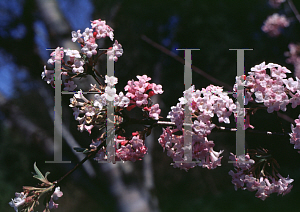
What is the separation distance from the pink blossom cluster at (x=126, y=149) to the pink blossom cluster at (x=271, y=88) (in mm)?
411

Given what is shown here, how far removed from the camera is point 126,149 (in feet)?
2.96

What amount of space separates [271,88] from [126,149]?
0.58 meters

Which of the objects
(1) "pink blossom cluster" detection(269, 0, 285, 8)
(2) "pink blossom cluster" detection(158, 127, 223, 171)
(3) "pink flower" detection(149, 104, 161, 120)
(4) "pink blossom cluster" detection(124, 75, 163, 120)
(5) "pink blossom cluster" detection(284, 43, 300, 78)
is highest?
(1) "pink blossom cluster" detection(269, 0, 285, 8)

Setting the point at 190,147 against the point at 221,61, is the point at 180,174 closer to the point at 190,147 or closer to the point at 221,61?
the point at 221,61

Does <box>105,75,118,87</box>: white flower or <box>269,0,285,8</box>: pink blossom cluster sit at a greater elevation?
<box>269,0,285,8</box>: pink blossom cluster

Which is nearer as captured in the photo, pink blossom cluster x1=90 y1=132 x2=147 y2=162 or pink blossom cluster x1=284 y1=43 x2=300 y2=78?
pink blossom cluster x1=90 y1=132 x2=147 y2=162

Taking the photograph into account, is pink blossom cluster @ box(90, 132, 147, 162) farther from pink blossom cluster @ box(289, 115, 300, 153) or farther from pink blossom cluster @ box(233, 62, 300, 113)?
pink blossom cluster @ box(289, 115, 300, 153)

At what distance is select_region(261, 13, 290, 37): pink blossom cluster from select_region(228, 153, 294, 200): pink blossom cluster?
3.00 metres

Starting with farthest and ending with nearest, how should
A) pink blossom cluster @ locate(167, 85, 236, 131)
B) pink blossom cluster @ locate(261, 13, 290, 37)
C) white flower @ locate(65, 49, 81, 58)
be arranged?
pink blossom cluster @ locate(261, 13, 290, 37) < white flower @ locate(65, 49, 81, 58) < pink blossom cluster @ locate(167, 85, 236, 131)

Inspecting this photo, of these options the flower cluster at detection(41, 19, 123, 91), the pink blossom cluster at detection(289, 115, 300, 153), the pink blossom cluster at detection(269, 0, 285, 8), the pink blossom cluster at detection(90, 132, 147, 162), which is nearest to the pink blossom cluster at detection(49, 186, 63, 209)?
the pink blossom cluster at detection(90, 132, 147, 162)

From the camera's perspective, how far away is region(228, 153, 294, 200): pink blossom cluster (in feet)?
3.04

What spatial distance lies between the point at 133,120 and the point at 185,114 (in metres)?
0.21

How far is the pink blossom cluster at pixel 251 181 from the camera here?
926mm

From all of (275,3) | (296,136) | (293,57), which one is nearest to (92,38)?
(296,136)
